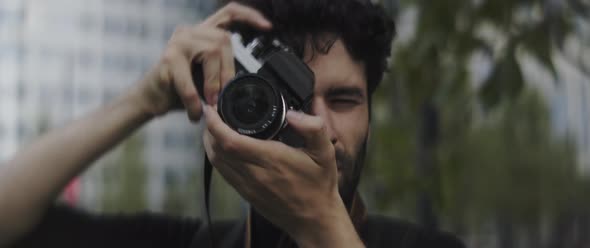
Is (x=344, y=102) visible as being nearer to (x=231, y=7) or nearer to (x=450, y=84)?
(x=231, y=7)

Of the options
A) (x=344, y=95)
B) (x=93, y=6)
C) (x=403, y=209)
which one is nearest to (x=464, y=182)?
(x=403, y=209)

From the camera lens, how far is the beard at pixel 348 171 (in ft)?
1.98

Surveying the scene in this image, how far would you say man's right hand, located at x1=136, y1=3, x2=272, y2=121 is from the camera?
1.86ft

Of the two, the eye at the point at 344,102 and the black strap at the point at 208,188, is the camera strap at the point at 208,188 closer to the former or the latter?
the black strap at the point at 208,188

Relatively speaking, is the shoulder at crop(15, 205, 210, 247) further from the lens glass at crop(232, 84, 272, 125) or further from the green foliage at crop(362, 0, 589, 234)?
the green foliage at crop(362, 0, 589, 234)

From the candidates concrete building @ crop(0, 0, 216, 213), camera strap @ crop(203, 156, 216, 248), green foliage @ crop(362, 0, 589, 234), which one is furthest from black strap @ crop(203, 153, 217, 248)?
concrete building @ crop(0, 0, 216, 213)

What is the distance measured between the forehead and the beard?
5 cm

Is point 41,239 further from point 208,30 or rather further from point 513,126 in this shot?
point 513,126

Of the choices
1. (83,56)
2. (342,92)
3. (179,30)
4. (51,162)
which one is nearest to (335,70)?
(342,92)

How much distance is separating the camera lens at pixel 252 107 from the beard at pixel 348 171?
0.09 meters

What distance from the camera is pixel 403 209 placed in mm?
861

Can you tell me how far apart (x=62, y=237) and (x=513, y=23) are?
1.69 feet

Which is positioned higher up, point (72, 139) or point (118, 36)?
point (72, 139)

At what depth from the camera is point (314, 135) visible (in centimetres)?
49
